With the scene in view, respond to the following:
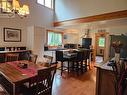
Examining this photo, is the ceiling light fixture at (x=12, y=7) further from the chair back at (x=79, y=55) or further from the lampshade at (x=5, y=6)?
the chair back at (x=79, y=55)

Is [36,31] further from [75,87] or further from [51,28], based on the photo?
[75,87]

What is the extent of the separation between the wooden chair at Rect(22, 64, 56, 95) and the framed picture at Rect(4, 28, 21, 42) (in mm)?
3707

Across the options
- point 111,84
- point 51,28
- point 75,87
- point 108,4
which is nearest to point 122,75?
point 111,84

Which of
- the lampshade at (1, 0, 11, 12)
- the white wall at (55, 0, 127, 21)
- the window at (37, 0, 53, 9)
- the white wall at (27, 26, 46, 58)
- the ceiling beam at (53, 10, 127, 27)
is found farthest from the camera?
the window at (37, 0, 53, 9)

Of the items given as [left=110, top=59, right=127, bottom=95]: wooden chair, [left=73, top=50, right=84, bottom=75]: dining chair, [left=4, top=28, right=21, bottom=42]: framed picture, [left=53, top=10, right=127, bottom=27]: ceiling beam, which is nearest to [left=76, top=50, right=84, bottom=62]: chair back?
[left=73, top=50, right=84, bottom=75]: dining chair

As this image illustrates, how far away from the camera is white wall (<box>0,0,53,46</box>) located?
17.4 feet

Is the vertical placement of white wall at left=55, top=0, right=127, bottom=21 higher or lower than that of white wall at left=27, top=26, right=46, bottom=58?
higher

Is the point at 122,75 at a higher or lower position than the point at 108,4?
lower

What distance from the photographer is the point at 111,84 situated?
7.45 feet

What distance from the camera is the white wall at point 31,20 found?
5304 mm

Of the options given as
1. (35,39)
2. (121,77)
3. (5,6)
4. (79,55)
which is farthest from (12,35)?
(121,77)

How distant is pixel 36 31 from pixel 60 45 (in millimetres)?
2857

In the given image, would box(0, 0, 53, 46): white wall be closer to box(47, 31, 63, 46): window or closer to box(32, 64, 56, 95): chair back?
box(47, 31, 63, 46): window

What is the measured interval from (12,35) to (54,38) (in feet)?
9.58
